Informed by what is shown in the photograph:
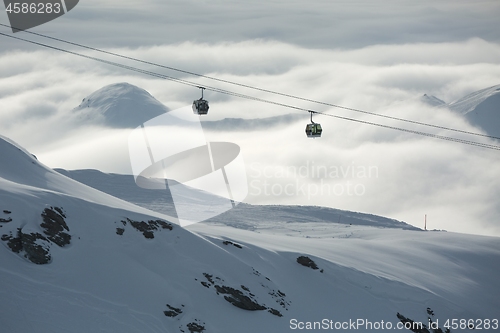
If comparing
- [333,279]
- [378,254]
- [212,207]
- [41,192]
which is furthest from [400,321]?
[212,207]

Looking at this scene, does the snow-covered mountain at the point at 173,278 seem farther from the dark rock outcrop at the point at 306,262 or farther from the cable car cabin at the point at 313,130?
the cable car cabin at the point at 313,130

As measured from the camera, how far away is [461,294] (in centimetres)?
4109

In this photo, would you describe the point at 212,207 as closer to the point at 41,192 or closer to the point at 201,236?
the point at 201,236

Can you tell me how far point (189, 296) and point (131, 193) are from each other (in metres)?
50.4

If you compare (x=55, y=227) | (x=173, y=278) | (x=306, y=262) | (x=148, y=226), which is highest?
(x=148, y=226)

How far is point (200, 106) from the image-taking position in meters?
33.1

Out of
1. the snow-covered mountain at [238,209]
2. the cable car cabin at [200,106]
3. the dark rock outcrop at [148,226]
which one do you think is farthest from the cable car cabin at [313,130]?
the snow-covered mountain at [238,209]

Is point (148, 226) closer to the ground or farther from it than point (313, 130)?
closer to the ground

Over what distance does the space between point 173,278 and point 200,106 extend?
28.8ft

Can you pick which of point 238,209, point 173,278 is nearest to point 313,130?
point 173,278

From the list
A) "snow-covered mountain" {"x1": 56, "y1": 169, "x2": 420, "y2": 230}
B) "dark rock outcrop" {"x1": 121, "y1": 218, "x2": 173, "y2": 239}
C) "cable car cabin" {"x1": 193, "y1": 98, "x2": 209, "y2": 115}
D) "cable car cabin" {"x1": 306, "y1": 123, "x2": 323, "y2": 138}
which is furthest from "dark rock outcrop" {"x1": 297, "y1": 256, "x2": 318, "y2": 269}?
"snow-covered mountain" {"x1": 56, "y1": 169, "x2": 420, "y2": 230}

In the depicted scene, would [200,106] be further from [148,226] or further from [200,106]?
[148,226]

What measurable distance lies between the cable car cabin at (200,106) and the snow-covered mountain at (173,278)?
5.87 m

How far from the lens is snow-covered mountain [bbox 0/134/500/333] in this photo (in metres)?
25.1
